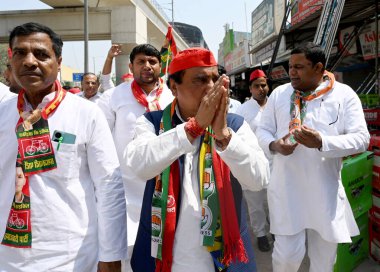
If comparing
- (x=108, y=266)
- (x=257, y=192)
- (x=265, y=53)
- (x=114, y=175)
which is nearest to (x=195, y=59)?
(x=114, y=175)

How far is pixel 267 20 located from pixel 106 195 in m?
15.2

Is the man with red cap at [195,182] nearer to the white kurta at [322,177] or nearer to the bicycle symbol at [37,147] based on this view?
the bicycle symbol at [37,147]

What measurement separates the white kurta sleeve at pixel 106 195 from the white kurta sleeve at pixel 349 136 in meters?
1.58

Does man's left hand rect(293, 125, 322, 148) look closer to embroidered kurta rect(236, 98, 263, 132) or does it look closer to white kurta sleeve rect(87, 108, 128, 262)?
white kurta sleeve rect(87, 108, 128, 262)

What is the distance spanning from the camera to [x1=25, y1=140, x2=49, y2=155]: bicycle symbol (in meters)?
1.73

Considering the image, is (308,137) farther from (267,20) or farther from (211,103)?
(267,20)

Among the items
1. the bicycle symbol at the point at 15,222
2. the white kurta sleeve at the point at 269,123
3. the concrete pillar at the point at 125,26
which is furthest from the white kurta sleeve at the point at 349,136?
the concrete pillar at the point at 125,26

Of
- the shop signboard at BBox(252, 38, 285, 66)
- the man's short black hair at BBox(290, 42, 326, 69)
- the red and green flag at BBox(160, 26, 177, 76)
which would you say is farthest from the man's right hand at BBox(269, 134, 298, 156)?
the shop signboard at BBox(252, 38, 285, 66)

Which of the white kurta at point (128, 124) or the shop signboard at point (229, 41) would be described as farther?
the shop signboard at point (229, 41)

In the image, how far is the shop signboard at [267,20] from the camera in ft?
47.6

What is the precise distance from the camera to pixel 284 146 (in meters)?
2.96

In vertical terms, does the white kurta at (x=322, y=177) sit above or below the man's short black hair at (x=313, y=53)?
below

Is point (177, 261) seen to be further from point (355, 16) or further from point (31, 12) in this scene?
point (31, 12)

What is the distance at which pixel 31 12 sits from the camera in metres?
20.9
